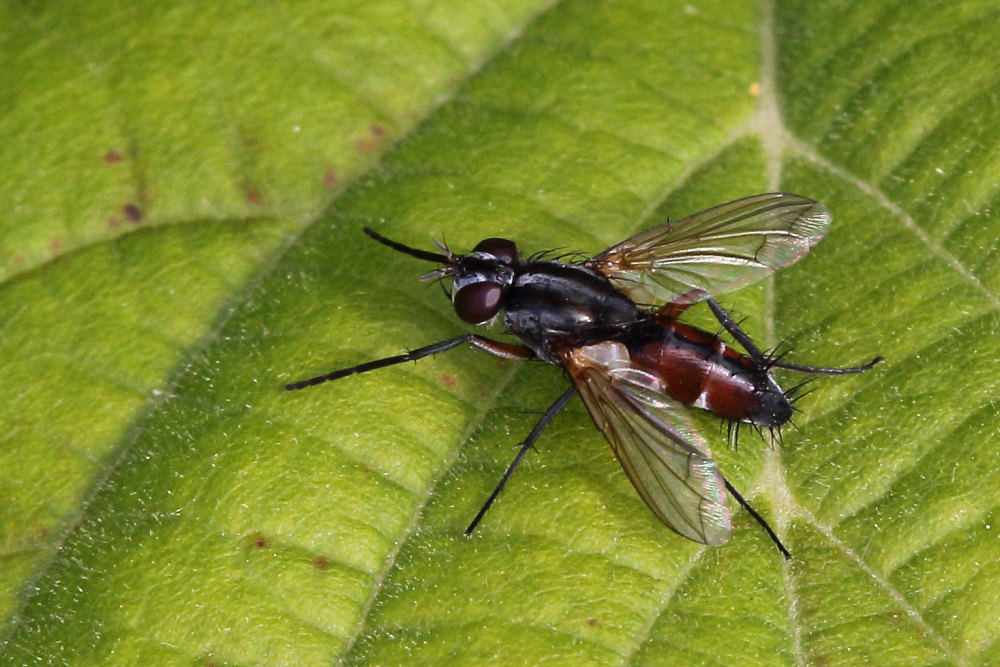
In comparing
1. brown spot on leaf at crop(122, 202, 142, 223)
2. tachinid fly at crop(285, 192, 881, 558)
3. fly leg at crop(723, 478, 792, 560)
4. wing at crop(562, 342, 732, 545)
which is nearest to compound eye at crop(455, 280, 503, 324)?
tachinid fly at crop(285, 192, 881, 558)

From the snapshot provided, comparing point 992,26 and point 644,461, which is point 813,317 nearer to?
point 644,461

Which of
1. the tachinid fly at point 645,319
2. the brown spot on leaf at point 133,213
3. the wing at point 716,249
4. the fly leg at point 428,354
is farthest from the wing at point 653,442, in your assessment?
the brown spot on leaf at point 133,213

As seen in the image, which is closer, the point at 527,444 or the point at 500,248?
the point at 527,444

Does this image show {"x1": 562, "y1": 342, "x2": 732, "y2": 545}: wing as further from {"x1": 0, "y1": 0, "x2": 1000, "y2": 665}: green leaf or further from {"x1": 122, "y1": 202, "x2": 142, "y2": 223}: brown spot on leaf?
{"x1": 122, "y1": 202, "x2": 142, "y2": 223}: brown spot on leaf

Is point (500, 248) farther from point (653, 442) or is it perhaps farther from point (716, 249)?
point (653, 442)

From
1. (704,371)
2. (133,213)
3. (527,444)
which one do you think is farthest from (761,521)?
(133,213)

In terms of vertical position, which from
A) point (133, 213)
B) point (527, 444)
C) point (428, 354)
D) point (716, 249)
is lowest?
point (527, 444)

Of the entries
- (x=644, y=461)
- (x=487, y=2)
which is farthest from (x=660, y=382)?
(x=487, y=2)
